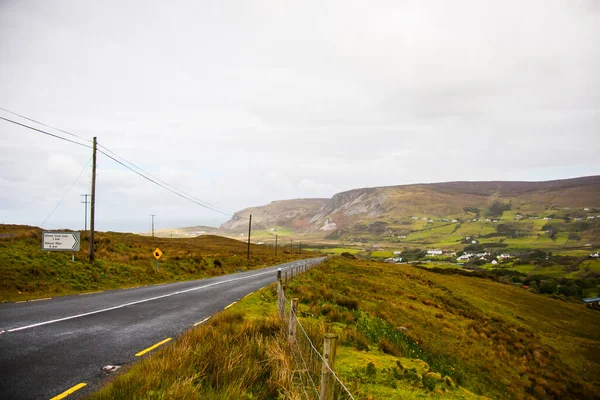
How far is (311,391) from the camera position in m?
5.95

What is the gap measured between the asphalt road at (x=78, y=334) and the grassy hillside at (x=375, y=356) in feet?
3.84

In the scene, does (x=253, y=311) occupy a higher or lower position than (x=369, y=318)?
higher

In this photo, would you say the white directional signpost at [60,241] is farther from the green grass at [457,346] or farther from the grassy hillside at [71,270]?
the green grass at [457,346]

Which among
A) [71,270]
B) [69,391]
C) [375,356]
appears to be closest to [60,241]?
[71,270]

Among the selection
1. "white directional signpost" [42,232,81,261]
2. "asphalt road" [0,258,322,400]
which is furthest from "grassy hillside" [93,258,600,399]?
"white directional signpost" [42,232,81,261]

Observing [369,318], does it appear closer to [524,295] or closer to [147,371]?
[147,371]

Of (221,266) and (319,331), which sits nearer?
(319,331)

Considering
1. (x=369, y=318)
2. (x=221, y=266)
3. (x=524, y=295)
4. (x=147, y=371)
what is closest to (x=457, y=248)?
(x=524, y=295)

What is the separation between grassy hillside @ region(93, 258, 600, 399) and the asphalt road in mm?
1170

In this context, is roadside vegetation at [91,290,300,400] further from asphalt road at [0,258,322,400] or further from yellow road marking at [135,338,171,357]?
asphalt road at [0,258,322,400]

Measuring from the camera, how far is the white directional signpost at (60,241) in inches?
820

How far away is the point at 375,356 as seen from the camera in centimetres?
1015

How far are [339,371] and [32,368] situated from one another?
6.11 meters

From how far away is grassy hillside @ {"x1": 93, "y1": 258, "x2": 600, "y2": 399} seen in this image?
5941 millimetres
